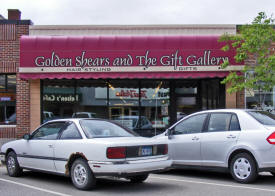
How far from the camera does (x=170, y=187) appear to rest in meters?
7.93

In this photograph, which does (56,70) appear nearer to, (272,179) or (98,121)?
(98,121)

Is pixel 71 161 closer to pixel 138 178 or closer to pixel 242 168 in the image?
pixel 138 178

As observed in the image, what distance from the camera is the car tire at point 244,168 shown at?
8.00m

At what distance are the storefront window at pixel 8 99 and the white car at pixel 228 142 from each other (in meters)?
8.41

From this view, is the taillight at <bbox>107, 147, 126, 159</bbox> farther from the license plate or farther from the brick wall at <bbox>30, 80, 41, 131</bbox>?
the brick wall at <bbox>30, 80, 41, 131</bbox>

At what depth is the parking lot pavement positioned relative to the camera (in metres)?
7.36

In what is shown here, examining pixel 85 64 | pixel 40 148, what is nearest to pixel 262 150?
pixel 40 148

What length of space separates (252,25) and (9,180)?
844 centimetres

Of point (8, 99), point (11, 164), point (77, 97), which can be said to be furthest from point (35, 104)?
point (11, 164)

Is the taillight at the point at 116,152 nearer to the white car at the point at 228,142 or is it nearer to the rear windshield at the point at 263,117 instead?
the white car at the point at 228,142

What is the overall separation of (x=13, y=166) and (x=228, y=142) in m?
4.75

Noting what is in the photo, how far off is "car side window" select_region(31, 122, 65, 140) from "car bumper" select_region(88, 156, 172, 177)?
1.46m

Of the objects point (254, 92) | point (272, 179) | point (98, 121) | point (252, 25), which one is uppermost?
point (252, 25)

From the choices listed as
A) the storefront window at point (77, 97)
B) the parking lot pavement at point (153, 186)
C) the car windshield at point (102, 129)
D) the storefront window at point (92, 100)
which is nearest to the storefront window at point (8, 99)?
the storefront window at point (77, 97)
